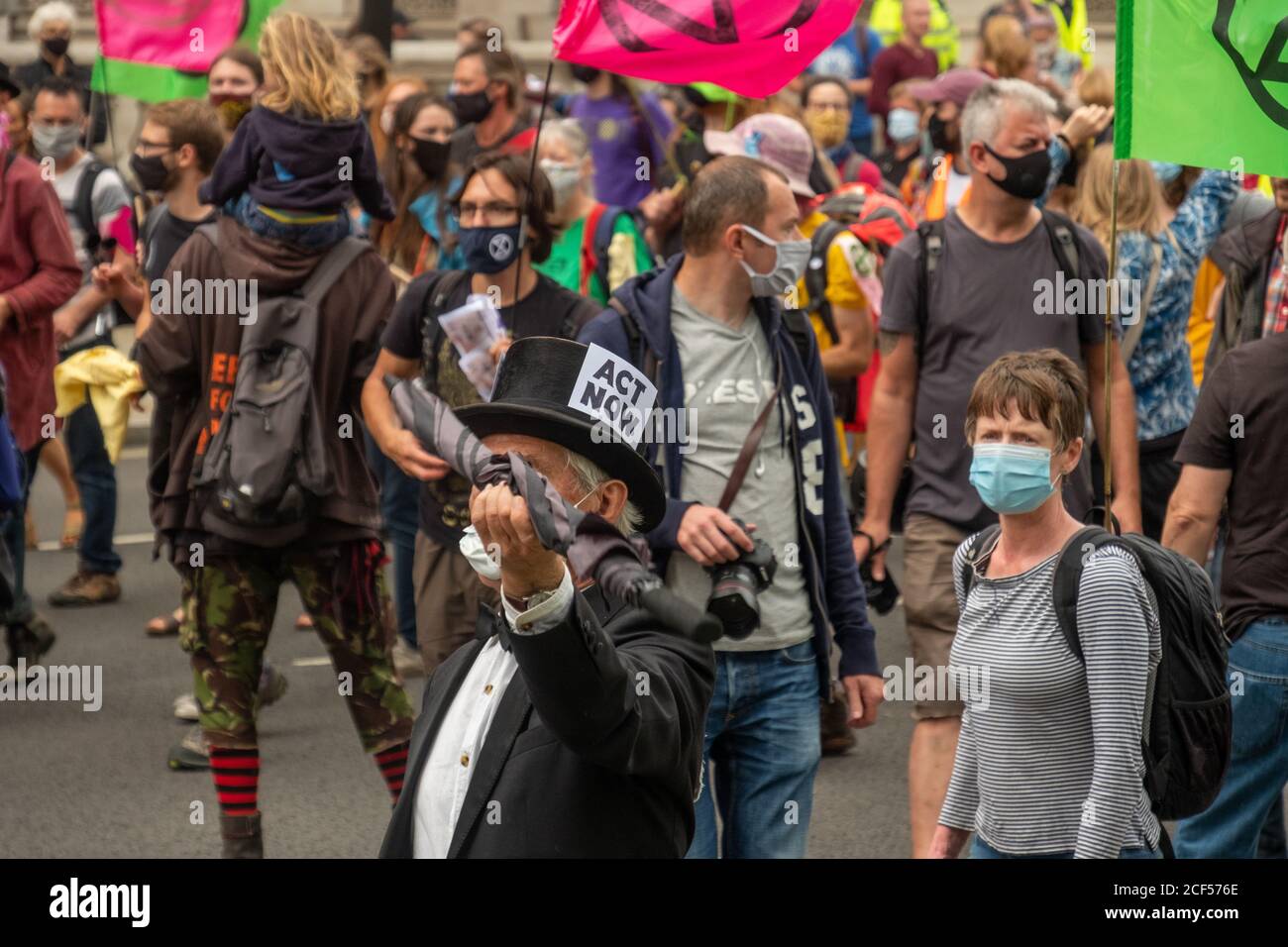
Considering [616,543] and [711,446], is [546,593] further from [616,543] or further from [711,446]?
[711,446]

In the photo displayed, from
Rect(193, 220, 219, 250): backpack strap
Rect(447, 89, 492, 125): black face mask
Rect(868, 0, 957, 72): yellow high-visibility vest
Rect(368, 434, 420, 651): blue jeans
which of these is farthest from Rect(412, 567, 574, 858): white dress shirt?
Rect(868, 0, 957, 72): yellow high-visibility vest

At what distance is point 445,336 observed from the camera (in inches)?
225

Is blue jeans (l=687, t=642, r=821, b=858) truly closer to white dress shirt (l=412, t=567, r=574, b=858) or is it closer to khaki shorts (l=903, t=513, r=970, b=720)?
khaki shorts (l=903, t=513, r=970, b=720)

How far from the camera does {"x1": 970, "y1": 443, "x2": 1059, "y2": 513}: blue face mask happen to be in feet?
13.6

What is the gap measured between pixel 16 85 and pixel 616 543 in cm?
657

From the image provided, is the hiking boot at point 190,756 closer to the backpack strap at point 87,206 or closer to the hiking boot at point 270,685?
the hiking boot at point 270,685

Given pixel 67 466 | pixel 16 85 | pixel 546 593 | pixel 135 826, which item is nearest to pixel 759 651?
pixel 546 593

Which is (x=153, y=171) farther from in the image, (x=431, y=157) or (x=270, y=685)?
(x=270, y=685)

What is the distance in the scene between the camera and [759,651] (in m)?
4.55

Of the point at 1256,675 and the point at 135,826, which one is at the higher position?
the point at 1256,675

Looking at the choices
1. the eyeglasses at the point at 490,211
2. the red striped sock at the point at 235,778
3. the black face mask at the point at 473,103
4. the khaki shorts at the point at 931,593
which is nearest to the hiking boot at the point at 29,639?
the red striped sock at the point at 235,778

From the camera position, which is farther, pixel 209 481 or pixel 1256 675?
pixel 209 481

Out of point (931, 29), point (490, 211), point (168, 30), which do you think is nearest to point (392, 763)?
point (490, 211)

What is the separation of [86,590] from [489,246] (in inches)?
167
